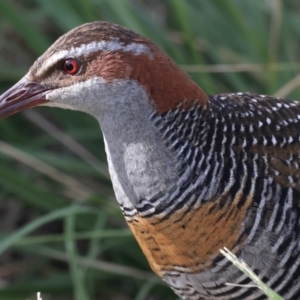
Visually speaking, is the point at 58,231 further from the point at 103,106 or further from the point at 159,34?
the point at 103,106

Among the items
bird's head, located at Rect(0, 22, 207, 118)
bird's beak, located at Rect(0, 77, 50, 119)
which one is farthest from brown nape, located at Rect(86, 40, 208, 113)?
bird's beak, located at Rect(0, 77, 50, 119)

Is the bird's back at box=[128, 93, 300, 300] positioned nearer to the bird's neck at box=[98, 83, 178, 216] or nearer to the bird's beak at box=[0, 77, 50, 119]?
the bird's neck at box=[98, 83, 178, 216]

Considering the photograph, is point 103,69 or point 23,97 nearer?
point 103,69

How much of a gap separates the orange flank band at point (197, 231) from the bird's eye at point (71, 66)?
17.2 inches

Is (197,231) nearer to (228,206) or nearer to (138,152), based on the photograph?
(228,206)

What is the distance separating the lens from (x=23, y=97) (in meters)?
2.31

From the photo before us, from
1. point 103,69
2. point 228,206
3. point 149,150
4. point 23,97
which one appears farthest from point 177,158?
point 23,97

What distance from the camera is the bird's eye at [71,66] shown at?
2.21 metres

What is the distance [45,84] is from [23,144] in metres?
1.40

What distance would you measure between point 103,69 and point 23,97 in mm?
256

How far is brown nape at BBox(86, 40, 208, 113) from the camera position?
7.24 ft

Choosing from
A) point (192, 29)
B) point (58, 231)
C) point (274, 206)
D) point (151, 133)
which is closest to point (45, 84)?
point (151, 133)

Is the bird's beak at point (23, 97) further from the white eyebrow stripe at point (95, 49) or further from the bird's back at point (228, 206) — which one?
the bird's back at point (228, 206)

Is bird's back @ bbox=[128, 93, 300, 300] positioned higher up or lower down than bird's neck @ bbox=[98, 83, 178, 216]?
lower down
